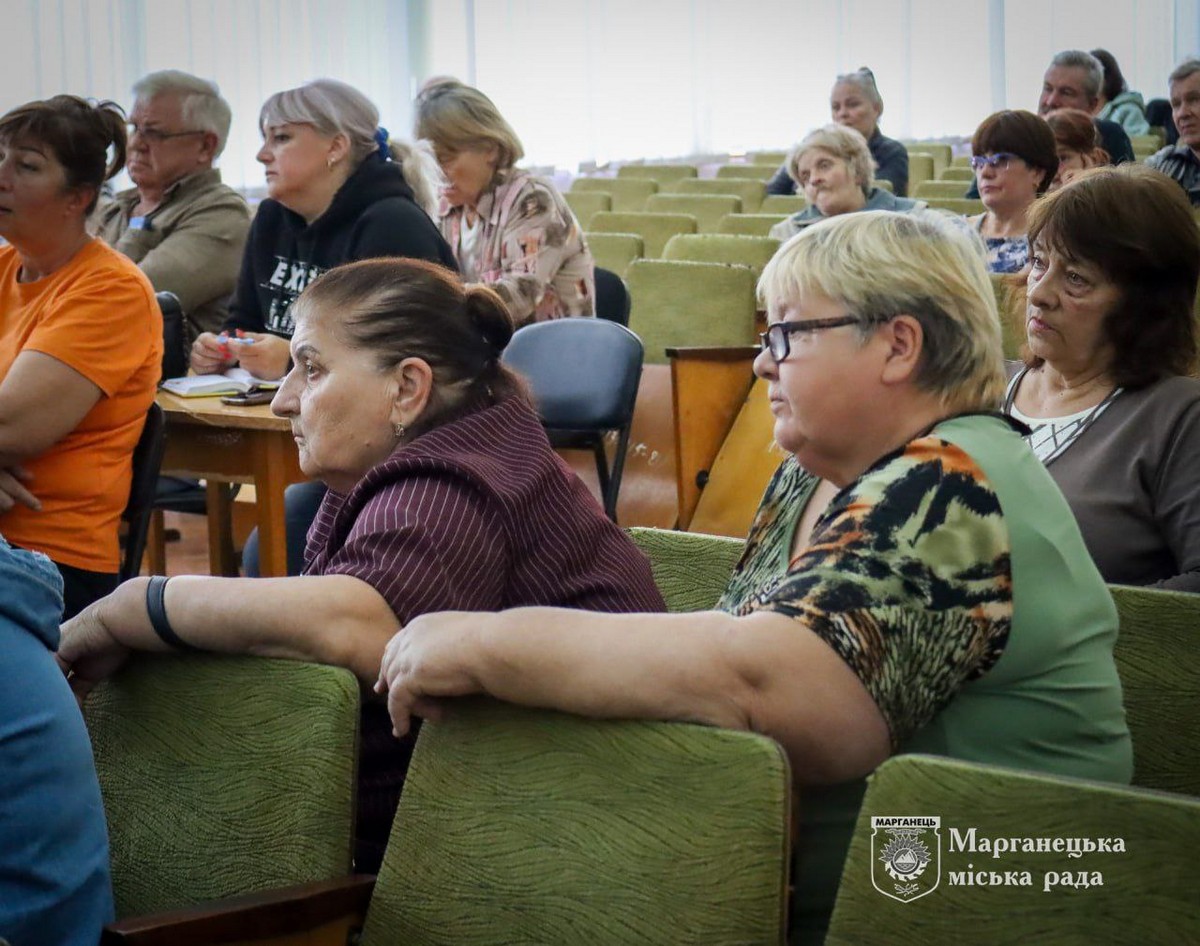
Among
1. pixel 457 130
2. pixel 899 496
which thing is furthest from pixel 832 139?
pixel 899 496

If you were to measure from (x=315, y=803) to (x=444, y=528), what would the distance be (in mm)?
312

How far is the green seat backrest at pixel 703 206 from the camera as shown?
7340mm

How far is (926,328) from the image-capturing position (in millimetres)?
1368

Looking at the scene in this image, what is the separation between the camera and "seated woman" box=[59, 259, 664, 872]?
1.52 metres

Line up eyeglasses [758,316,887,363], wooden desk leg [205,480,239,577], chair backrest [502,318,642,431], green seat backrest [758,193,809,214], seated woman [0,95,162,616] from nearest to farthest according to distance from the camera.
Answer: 1. eyeglasses [758,316,887,363]
2. seated woman [0,95,162,616]
3. chair backrest [502,318,642,431]
4. wooden desk leg [205,480,239,577]
5. green seat backrest [758,193,809,214]

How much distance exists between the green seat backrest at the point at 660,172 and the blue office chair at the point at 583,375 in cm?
609

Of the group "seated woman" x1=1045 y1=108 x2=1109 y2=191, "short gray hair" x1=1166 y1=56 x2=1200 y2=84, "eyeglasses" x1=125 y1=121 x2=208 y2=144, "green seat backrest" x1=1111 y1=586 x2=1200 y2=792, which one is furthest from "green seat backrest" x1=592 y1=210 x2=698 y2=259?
"green seat backrest" x1=1111 y1=586 x2=1200 y2=792

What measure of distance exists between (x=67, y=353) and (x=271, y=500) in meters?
0.66

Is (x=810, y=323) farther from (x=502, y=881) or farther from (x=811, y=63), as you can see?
(x=811, y=63)

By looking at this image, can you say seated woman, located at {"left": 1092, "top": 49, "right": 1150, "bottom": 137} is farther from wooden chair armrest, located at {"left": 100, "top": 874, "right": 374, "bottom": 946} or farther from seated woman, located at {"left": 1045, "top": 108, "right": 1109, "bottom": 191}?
wooden chair armrest, located at {"left": 100, "top": 874, "right": 374, "bottom": 946}

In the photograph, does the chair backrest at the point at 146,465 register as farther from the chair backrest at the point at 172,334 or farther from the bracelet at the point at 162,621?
the bracelet at the point at 162,621

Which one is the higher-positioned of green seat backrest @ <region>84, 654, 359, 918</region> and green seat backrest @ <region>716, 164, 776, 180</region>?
green seat backrest @ <region>716, 164, 776, 180</region>

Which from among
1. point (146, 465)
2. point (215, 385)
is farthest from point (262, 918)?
point (215, 385)

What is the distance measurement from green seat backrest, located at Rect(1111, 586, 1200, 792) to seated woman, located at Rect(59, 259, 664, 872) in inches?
21.0
